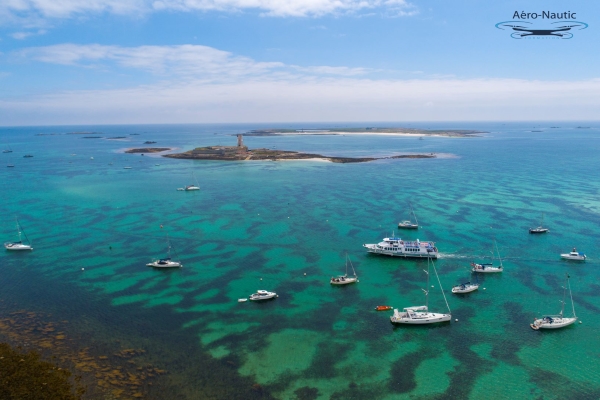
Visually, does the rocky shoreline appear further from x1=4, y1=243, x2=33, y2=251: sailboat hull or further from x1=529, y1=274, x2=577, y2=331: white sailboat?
x1=529, y1=274, x2=577, y2=331: white sailboat

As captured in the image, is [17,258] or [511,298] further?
[17,258]

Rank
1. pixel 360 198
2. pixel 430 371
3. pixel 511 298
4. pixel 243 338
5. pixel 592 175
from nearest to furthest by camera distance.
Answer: pixel 430 371 < pixel 243 338 < pixel 511 298 < pixel 360 198 < pixel 592 175

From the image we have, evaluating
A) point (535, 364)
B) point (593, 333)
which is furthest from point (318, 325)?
point (593, 333)

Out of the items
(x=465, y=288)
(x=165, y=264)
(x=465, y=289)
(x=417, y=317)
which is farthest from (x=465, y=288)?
(x=165, y=264)

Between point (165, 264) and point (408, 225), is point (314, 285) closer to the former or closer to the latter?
point (165, 264)

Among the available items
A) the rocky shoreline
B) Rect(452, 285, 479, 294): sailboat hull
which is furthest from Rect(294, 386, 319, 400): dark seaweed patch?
the rocky shoreline

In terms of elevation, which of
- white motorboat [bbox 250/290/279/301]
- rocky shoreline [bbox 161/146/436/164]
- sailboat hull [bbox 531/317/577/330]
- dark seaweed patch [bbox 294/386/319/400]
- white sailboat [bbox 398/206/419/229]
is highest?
rocky shoreline [bbox 161/146/436/164]

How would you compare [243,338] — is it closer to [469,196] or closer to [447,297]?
[447,297]
